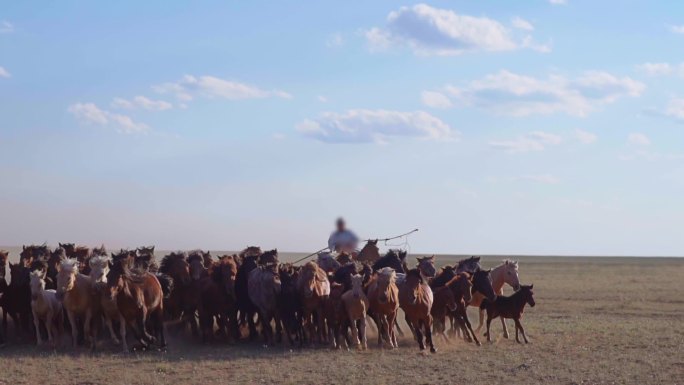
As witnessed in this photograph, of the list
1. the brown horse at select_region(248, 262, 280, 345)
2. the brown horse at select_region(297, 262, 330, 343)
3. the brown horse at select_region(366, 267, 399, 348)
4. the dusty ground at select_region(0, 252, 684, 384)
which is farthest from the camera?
the brown horse at select_region(248, 262, 280, 345)

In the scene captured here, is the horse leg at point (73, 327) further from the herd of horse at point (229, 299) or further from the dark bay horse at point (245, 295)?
the dark bay horse at point (245, 295)

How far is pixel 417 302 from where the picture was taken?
57.6ft

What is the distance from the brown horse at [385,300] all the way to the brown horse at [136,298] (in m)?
3.99

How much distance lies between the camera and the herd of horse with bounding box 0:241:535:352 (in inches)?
678

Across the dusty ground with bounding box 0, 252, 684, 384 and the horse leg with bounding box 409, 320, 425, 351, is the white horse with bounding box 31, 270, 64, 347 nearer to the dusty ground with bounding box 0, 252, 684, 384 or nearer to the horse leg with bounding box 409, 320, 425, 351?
the dusty ground with bounding box 0, 252, 684, 384

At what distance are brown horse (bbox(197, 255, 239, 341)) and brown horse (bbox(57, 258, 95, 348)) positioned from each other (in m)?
2.20

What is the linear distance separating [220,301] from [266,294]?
98 cm

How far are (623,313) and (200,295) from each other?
14.9 metres

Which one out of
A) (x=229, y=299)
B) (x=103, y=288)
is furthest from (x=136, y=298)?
(x=229, y=299)

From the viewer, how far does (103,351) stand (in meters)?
16.9

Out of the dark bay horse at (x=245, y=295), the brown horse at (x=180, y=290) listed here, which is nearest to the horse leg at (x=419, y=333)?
the dark bay horse at (x=245, y=295)

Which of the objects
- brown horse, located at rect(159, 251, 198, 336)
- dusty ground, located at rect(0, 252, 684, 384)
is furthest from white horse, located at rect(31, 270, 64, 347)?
brown horse, located at rect(159, 251, 198, 336)

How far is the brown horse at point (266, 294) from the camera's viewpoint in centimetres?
A: 1827

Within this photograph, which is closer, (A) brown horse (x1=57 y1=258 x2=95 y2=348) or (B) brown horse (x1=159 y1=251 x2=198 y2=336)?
(A) brown horse (x1=57 y1=258 x2=95 y2=348)
